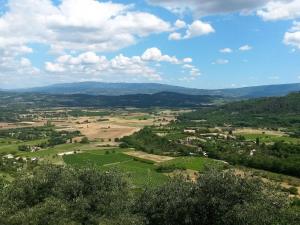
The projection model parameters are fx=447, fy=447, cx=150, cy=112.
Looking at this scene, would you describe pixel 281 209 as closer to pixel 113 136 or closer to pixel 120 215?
pixel 120 215

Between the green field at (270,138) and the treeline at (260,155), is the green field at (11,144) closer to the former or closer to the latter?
the treeline at (260,155)

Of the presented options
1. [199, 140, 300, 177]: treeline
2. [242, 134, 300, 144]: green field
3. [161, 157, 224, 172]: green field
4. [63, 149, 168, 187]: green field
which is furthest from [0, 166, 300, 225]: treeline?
[242, 134, 300, 144]: green field

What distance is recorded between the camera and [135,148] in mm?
153000

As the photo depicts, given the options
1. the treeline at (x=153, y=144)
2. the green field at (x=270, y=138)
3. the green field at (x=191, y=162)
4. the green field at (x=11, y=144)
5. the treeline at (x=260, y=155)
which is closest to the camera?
the treeline at (x=260, y=155)

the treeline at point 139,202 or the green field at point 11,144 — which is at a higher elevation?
the treeline at point 139,202

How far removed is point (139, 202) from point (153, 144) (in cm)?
11226

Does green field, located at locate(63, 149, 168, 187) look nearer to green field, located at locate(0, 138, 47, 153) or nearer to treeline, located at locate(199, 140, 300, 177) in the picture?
treeline, located at locate(199, 140, 300, 177)

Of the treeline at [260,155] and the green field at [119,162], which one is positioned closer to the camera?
the green field at [119,162]

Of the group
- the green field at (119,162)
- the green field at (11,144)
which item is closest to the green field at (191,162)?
the green field at (119,162)

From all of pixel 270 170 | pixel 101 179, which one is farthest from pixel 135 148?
pixel 101 179

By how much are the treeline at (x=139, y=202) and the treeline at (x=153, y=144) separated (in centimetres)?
9399

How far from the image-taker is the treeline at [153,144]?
14275 cm

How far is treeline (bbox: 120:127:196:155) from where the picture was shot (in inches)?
5620

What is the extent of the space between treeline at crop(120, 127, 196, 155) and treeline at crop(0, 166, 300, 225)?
308 ft
